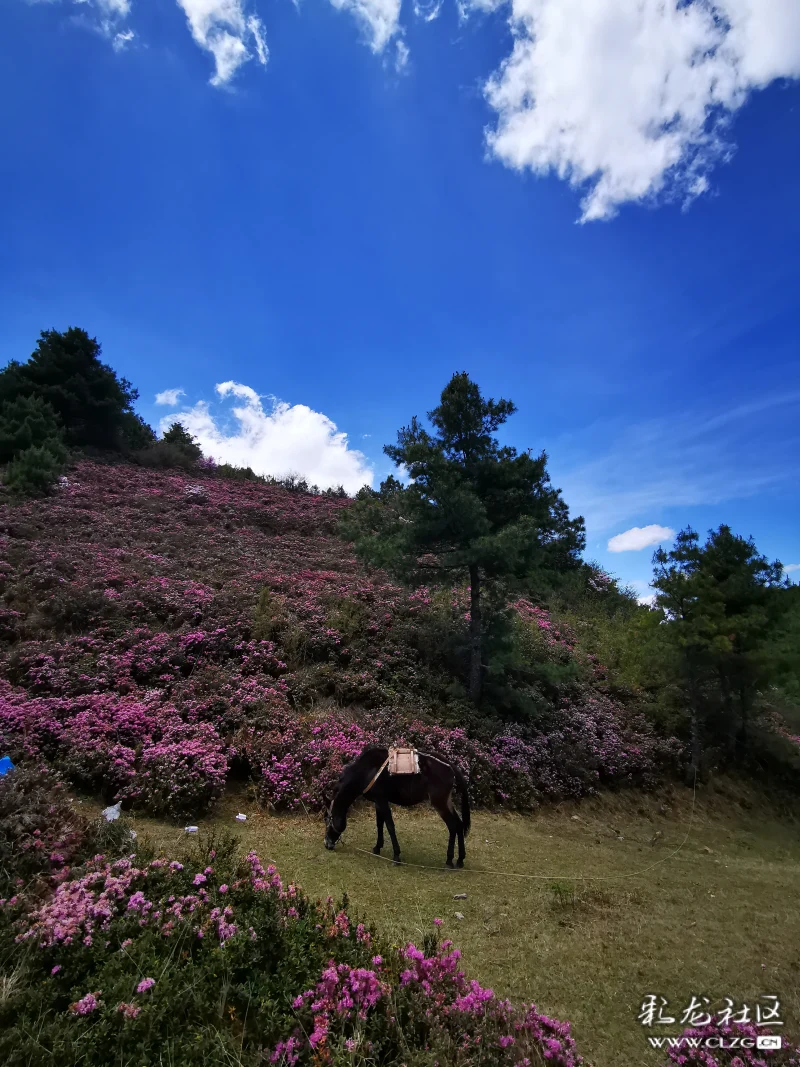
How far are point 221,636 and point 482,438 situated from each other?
771 cm

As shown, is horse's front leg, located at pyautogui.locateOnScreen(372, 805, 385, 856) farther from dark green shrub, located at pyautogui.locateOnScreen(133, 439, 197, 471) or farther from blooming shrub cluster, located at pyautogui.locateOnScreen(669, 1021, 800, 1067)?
dark green shrub, located at pyautogui.locateOnScreen(133, 439, 197, 471)

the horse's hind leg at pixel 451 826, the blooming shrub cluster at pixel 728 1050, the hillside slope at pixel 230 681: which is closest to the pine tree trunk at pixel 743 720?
the hillside slope at pixel 230 681

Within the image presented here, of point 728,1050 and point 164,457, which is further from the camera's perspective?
point 164,457

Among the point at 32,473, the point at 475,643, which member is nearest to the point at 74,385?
the point at 32,473

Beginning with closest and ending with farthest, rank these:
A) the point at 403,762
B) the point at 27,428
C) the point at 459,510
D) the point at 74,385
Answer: the point at 403,762 < the point at 459,510 < the point at 27,428 < the point at 74,385

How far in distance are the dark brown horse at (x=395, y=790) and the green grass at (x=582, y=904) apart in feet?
1.34

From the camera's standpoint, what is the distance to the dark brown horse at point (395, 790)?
591 centimetres

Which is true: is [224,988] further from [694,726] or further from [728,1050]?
[694,726]

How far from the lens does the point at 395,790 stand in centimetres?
602

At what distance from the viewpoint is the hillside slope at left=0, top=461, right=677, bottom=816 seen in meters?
7.39

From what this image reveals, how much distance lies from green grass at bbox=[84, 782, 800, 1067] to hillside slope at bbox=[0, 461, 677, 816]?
31.3 inches

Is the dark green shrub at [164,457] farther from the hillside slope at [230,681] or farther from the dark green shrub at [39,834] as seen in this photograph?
the dark green shrub at [39,834]

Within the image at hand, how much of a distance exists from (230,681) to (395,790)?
4.73 m

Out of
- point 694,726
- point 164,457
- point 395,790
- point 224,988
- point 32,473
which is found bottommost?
point 224,988
